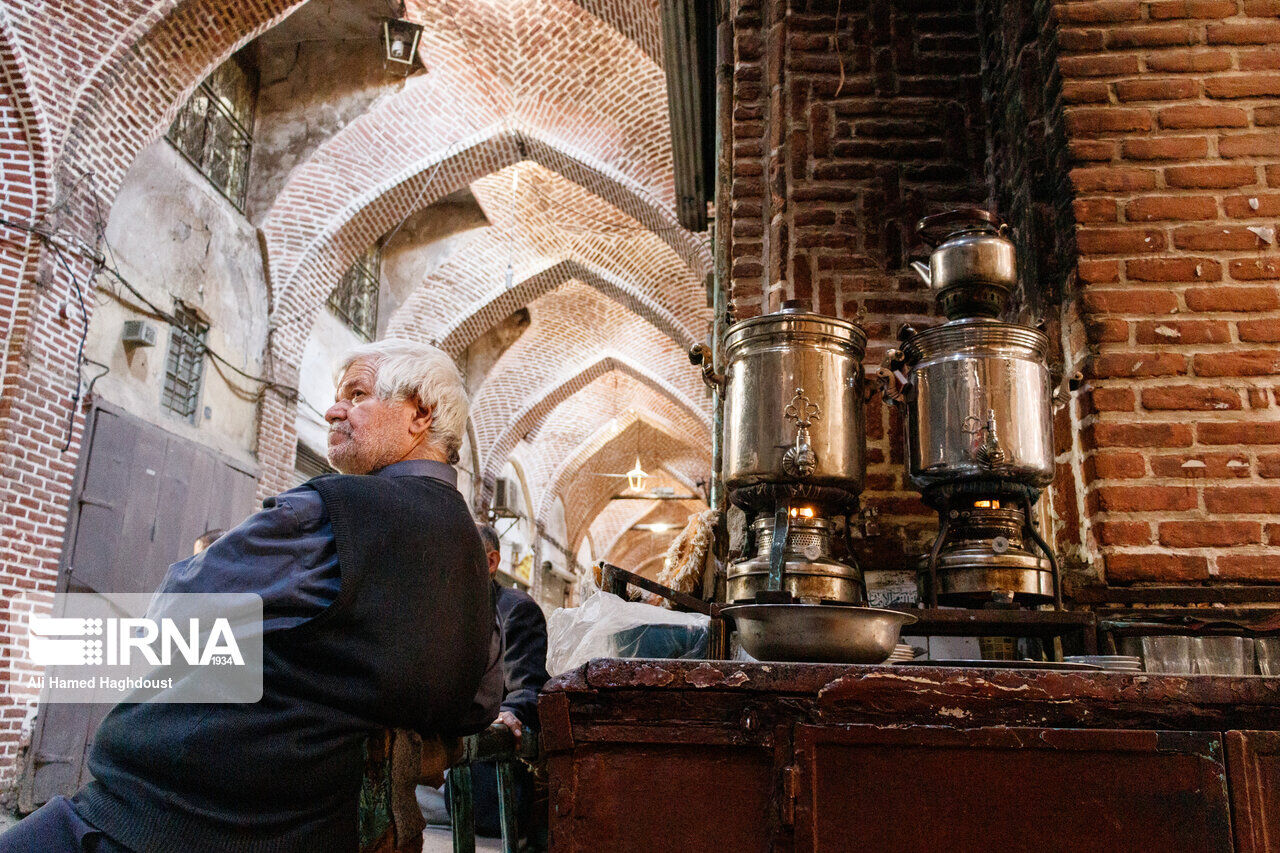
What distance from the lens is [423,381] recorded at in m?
1.88

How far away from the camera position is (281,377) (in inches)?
393

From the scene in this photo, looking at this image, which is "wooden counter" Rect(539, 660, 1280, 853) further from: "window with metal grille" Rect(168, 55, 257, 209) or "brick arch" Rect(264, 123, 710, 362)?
"brick arch" Rect(264, 123, 710, 362)

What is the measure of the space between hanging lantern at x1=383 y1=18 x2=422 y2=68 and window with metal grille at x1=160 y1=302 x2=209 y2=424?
316 cm

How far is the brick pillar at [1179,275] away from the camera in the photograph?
220 centimetres

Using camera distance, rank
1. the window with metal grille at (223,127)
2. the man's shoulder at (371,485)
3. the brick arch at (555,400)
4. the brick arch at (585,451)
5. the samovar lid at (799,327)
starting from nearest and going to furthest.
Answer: the man's shoulder at (371,485) → the samovar lid at (799,327) → the window with metal grille at (223,127) → the brick arch at (555,400) → the brick arch at (585,451)

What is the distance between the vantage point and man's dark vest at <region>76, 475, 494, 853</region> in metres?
1.37

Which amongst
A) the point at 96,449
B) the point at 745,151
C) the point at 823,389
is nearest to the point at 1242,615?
the point at 823,389

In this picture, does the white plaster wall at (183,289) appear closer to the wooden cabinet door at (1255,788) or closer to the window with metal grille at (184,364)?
the window with metal grille at (184,364)

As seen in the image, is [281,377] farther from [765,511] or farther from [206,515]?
[765,511]

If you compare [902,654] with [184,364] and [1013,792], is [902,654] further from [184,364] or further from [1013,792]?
[184,364]

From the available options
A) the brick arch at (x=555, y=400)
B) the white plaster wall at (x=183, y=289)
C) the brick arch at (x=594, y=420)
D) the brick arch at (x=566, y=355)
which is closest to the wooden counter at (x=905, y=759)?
the white plaster wall at (x=183, y=289)

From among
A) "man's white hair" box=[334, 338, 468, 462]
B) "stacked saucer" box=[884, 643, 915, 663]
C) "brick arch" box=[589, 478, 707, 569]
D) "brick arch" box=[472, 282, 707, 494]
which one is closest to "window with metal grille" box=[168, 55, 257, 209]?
"brick arch" box=[472, 282, 707, 494]

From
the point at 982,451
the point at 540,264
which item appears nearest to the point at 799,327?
the point at 982,451

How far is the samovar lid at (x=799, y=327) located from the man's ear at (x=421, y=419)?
0.87 metres
